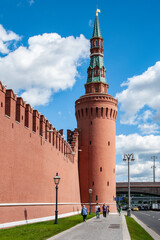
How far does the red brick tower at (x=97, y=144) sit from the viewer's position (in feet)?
188

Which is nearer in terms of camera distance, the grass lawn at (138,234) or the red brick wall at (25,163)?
the grass lawn at (138,234)

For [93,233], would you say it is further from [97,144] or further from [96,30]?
[96,30]

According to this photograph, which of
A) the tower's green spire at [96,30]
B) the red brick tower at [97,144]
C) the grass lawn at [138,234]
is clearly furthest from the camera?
the tower's green spire at [96,30]

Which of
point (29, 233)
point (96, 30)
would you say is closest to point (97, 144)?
point (96, 30)

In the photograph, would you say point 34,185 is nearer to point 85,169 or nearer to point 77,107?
point 85,169

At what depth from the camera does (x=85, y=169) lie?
5822cm

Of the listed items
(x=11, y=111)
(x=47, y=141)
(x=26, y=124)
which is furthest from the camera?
(x=47, y=141)

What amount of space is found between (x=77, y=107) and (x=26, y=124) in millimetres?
33328

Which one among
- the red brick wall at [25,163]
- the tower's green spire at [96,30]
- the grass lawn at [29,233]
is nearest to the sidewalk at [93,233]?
the grass lawn at [29,233]

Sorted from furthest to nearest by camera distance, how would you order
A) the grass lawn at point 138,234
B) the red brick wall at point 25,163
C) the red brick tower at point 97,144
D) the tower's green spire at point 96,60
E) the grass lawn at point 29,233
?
the tower's green spire at point 96,60 → the red brick tower at point 97,144 → the red brick wall at point 25,163 → the grass lawn at point 138,234 → the grass lawn at point 29,233

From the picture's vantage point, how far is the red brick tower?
188 ft

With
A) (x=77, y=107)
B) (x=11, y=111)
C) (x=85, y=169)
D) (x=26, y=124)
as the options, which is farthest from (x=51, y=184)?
(x=77, y=107)

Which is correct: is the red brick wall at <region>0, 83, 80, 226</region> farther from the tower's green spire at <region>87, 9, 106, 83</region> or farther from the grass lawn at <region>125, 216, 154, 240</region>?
the tower's green spire at <region>87, 9, 106, 83</region>

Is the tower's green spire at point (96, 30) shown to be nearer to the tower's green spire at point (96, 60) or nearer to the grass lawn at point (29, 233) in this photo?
the tower's green spire at point (96, 60)
